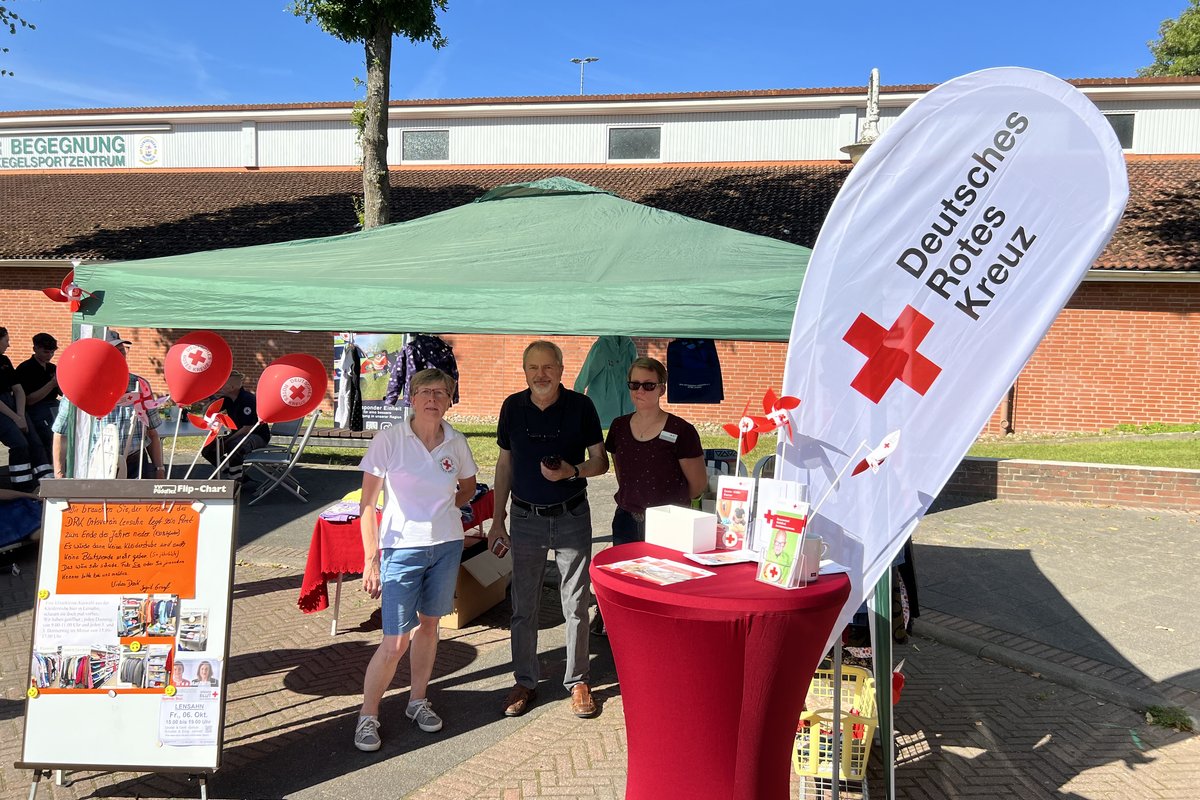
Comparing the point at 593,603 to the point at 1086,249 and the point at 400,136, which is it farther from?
the point at 400,136

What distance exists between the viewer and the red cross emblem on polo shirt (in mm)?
3305

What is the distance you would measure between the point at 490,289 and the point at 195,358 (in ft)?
4.54

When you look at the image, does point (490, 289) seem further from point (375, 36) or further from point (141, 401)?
point (375, 36)

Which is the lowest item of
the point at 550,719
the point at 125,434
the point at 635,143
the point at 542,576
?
the point at 550,719

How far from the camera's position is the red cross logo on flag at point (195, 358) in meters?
3.97

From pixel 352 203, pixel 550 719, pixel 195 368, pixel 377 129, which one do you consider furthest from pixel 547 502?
pixel 352 203

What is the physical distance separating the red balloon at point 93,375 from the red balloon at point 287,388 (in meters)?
0.58

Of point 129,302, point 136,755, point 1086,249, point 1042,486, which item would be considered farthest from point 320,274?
point 1042,486

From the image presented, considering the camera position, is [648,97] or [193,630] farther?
[648,97]

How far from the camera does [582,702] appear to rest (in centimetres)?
442

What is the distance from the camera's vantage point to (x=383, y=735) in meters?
4.17

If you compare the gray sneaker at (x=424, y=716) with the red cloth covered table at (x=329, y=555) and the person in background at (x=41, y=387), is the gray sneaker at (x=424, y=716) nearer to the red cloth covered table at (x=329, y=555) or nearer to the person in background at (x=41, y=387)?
the red cloth covered table at (x=329, y=555)

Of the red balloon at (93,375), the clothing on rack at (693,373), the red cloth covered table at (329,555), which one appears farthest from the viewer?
the clothing on rack at (693,373)

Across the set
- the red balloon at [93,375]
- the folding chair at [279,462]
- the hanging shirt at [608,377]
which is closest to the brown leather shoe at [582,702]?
the red balloon at [93,375]
